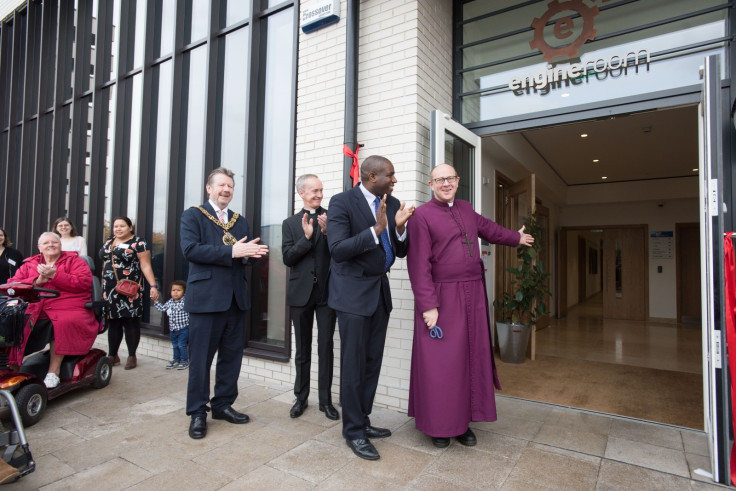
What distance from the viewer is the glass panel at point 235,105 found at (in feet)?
16.4

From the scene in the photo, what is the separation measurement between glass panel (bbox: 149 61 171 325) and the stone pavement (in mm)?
2202

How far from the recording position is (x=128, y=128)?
6293mm

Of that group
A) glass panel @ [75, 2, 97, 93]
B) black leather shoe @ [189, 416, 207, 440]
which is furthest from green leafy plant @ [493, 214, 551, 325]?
glass panel @ [75, 2, 97, 93]

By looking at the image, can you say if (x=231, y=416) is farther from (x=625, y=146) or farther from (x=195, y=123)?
(x=625, y=146)

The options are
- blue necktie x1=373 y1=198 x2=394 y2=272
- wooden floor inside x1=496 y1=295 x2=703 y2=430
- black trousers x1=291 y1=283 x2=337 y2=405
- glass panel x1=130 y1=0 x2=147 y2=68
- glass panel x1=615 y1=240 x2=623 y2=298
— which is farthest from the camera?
glass panel x1=615 y1=240 x2=623 y2=298

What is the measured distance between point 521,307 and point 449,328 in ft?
10.4

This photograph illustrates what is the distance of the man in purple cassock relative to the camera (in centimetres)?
274

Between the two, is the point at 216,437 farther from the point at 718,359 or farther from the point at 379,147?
the point at 718,359

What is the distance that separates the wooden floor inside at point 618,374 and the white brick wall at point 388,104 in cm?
132

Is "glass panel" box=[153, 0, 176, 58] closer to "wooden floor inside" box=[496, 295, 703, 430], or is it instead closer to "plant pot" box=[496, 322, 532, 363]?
"plant pot" box=[496, 322, 532, 363]

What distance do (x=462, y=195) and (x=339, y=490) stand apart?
8.15 feet

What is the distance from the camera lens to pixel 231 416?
322cm

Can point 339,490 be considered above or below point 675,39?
below

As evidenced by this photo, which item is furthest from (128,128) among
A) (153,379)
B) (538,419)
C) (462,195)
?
(538,419)
